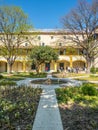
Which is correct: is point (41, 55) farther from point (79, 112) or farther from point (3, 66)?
point (79, 112)

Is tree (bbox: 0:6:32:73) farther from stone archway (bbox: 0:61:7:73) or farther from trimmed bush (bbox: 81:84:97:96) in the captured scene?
trimmed bush (bbox: 81:84:97:96)

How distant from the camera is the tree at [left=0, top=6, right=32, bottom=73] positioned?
29.6 metres

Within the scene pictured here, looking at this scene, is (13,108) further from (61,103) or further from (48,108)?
(61,103)

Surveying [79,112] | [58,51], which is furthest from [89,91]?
[58,51]

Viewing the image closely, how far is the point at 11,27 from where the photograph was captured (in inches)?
1190

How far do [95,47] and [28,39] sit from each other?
1412 cm

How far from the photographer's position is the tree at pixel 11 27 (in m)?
29.6

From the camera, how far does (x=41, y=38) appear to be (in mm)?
43656

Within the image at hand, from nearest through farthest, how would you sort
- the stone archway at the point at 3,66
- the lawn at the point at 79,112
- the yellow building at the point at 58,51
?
the lawn at the point at 79,112 < the yellow building at the point at 58,51 < the stone archway at the point at 3,66

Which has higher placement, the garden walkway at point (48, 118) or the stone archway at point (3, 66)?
the stone archway at point (3, 66)

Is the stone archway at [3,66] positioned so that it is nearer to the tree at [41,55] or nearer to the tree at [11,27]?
the tree at [11,27]

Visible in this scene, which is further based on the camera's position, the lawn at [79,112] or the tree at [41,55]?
the tree at [41,55]

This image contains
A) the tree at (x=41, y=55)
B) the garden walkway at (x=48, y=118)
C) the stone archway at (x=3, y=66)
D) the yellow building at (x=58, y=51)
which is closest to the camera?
the garden walkway at (x=48, y=118)

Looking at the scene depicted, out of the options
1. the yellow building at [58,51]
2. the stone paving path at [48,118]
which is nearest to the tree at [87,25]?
the yellow building at [58,51]
